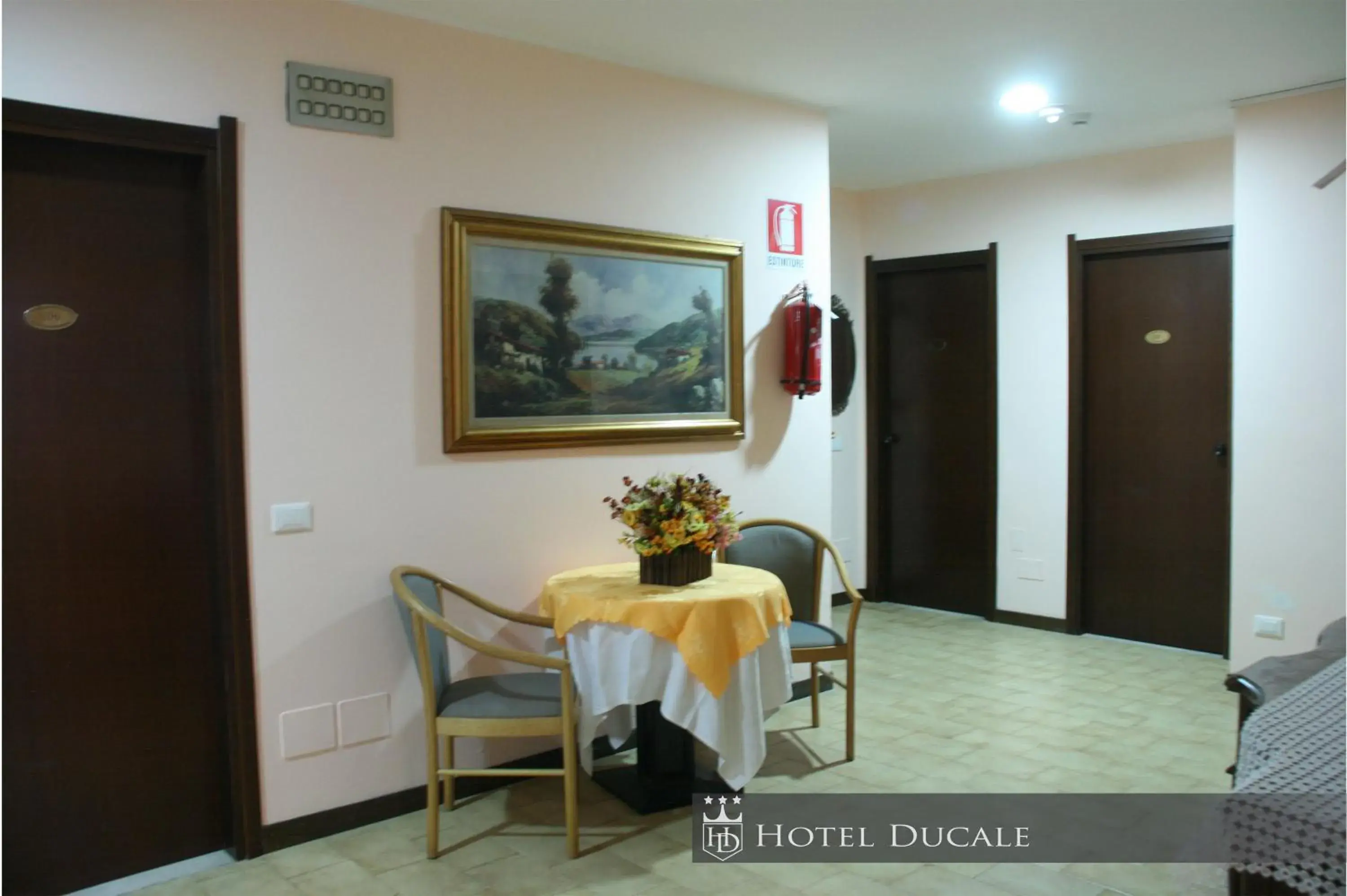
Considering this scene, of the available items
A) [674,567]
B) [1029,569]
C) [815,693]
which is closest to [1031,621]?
[1029,569]

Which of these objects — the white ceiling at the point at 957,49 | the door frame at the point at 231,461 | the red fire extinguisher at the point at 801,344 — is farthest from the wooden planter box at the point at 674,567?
the white ceiling at the point at 957,49

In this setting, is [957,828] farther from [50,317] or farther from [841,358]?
[841,358]

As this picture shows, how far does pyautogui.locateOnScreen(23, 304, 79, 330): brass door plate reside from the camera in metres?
2.86

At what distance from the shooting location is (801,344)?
450 centimetres

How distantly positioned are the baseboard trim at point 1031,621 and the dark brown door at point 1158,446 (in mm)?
138

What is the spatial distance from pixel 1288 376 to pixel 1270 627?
1156 mm

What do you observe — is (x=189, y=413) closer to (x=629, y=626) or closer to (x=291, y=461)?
(x=291, y=461)

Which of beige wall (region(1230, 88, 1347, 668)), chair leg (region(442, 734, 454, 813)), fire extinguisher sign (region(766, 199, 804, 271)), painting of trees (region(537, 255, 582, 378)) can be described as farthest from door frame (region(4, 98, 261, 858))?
beige wall (region(1230, 88, 1347, 668))

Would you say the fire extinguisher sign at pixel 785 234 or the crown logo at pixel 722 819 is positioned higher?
the fire extinguisher sign at pixel 785 234

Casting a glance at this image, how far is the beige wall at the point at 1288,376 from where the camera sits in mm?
4324

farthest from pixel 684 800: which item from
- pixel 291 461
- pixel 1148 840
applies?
pixel 291 461

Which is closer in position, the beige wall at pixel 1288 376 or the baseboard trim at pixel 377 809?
the baseboard trim at pixel 377 809

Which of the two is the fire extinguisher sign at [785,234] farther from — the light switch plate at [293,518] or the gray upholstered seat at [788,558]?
the light switch plate at [293,518]
